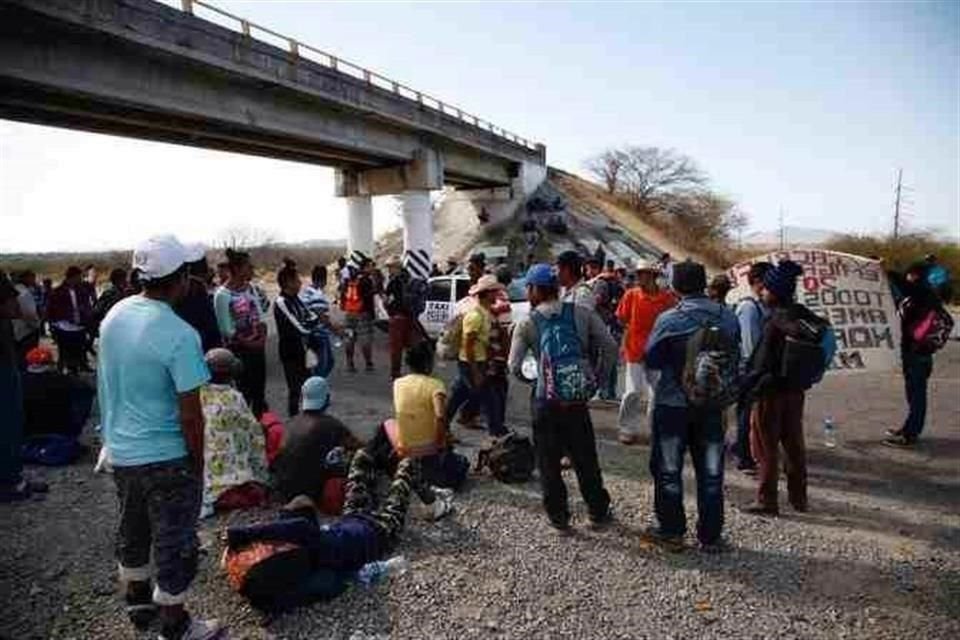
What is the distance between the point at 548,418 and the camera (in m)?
4.47

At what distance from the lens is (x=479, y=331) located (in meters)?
6.46

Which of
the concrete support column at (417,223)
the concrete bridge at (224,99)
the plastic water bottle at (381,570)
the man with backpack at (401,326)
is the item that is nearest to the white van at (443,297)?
the man with backpack at (401,326)

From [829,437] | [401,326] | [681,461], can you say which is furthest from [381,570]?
[401,326]

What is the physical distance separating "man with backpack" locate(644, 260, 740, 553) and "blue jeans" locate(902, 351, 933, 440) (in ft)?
10.7

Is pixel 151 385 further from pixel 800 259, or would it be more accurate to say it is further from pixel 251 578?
pixel 800 259

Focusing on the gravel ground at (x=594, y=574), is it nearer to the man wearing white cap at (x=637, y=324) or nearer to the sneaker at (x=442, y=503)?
→ the sneaker at (x=442, y=503)

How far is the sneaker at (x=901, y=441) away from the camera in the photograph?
670 cm

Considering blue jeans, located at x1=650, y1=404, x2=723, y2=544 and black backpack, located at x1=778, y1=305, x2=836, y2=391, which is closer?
blue jeans, located at x1=650, y1=404, x2=723, y2=544

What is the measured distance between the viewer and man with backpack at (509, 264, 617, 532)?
4402 mm

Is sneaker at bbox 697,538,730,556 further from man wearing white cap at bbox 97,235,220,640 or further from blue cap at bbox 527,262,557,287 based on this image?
man wearing white cap at bbox 97,235,220,640

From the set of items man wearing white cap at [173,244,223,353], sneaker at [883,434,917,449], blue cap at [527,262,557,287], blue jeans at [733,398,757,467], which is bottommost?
sneaker at [883,434,917,449]

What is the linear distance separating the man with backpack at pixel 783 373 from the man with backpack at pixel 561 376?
1.13 metres

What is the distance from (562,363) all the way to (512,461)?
1569 mm

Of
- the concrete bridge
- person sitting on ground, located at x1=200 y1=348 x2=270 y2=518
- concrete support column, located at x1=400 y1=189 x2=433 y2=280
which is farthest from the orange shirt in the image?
concrete support column, located at x1=400 y1=189 x2=433 y2=280
